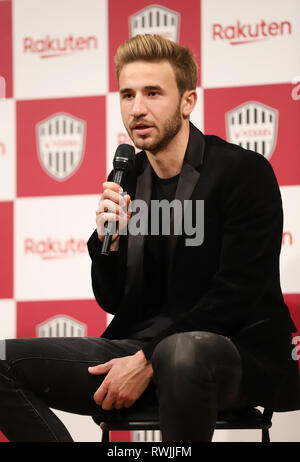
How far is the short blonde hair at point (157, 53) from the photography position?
152 cm

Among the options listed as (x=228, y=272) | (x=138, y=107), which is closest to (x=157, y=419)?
(x=228, y=272)

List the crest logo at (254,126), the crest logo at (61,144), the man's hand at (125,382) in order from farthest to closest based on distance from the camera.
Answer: the crest logo at (61,144), the crest logo at (254,126), the man's hand at (125,382)

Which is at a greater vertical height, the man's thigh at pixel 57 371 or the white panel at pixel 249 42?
the white panel at pixel 249 42

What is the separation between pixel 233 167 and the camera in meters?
1.42

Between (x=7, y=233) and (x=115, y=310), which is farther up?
(x=7, y=233)

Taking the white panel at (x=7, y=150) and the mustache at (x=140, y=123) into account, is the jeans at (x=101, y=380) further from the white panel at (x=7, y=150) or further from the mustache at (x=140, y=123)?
the white panel at (x=7, y=150)

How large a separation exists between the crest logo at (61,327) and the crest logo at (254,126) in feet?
2.66

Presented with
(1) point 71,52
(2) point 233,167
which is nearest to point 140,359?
(2) point 233,167

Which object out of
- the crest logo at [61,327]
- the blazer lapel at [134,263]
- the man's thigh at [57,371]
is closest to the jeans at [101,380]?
the man's thigh at [57,371]

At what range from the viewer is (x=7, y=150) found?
7.46 feet

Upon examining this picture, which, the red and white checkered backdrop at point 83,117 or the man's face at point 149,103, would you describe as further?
the red and white checkered backdrop at point 83,117

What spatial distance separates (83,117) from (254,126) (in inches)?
23.2

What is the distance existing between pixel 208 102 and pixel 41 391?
1203 mm

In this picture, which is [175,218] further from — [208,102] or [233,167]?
[208,102]
